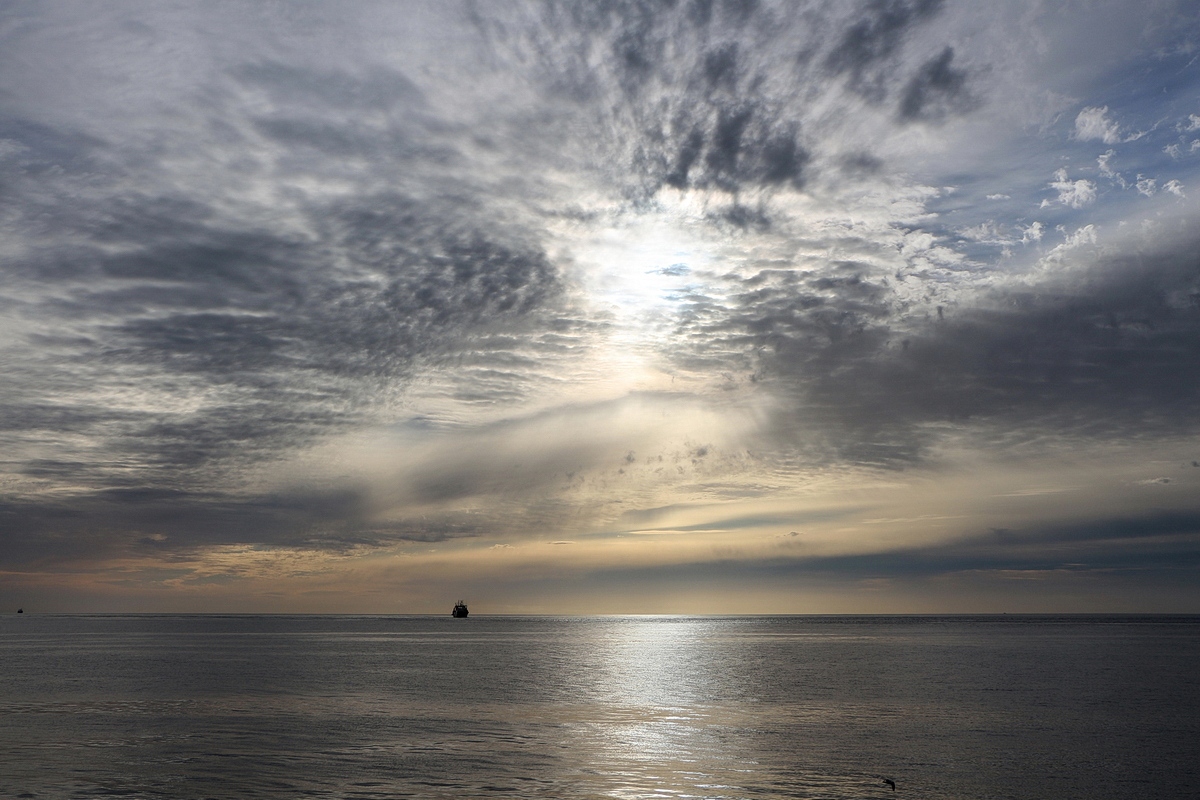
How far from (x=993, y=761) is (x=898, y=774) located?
21.0 ft

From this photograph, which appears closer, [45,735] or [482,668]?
[45,735]

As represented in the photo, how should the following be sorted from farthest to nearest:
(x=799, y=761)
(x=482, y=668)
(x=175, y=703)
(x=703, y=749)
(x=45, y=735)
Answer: (x=482, y=668)
(x=175, y=703)
(x=45, y=735)
(x=703, y=749)
(x=799, y=761)

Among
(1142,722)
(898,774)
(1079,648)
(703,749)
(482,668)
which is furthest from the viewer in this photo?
(1079,648)

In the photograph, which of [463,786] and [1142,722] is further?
[1142,722]

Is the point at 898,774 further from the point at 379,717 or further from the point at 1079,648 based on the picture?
the point at 1079,648

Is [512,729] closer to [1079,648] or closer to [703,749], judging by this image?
[703,749]

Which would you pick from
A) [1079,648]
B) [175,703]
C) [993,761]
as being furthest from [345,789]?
[1079,648]

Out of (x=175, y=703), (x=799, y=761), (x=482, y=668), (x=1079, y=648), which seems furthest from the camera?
(x=1079, y=648)

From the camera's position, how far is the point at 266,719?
172 feet

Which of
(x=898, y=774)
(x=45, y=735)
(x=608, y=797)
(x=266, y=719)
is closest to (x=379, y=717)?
(x=266, y=719)

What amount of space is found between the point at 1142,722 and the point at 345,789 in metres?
46.3

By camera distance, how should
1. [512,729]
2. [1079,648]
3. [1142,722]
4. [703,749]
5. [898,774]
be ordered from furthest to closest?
[1079,648], [1142,722], [512,729], [703,749], [898,774]

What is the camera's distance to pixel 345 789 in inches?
1288

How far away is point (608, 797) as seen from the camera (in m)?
31.4
